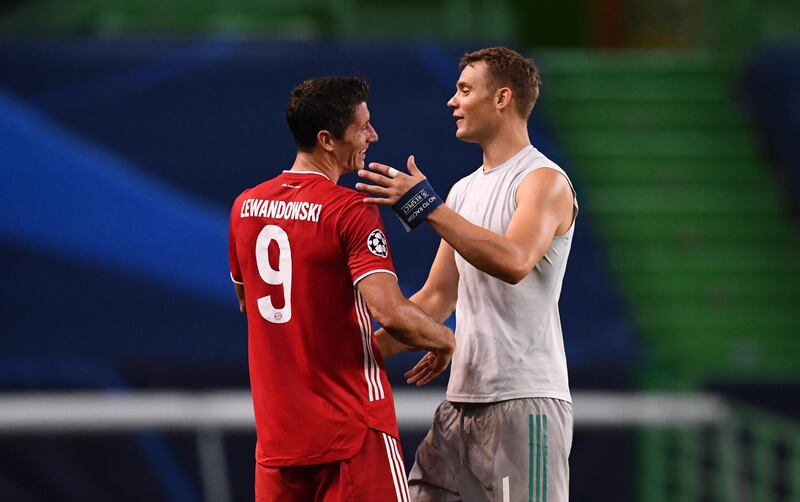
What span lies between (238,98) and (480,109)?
6.06m

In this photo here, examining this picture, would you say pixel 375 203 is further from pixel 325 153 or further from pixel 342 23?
pixel 342 23

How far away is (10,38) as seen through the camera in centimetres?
1106

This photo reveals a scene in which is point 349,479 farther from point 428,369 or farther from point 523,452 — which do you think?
point 523,452

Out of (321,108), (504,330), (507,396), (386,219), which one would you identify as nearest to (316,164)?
(321,108)

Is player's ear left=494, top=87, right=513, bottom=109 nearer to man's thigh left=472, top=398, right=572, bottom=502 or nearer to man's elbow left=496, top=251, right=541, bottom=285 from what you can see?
man's elbow left=496, top=251, right=541, bottom=285

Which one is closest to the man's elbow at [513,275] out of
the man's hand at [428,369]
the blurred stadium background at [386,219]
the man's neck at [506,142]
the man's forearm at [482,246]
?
the man's forearm at [482,246]

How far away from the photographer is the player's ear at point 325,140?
16.1 feet

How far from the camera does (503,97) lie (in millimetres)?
5168

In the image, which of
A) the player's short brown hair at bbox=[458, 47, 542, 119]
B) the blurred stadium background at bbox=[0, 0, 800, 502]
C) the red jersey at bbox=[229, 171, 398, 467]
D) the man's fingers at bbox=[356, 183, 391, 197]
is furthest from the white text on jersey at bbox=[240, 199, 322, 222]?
the blurred stadium background at bbox=[0, 0, 800, 502]

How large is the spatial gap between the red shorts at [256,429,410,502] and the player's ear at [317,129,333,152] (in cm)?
102

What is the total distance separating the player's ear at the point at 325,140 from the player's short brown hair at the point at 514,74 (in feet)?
2.27

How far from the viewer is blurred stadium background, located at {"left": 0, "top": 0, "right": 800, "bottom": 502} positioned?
9.46 m

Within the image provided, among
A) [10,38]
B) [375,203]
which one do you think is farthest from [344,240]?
[10,38]

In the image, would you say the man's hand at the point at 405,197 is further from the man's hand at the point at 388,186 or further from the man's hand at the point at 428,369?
the man's hand at the point at 428,369
